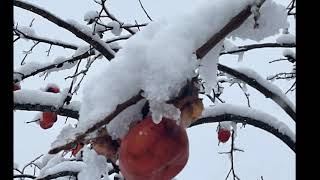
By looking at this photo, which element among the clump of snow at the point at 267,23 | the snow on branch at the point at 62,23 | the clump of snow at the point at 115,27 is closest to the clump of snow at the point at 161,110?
the clump of snow at the point at 267,23

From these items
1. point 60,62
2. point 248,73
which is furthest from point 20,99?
point 60,62

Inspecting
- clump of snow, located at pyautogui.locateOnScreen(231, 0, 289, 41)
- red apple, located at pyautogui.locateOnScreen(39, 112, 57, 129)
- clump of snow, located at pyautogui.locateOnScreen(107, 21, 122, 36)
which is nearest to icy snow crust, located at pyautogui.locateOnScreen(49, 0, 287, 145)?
clump of snow, located at pyautogui.locateOnScreen(231, 0, 289, 41)

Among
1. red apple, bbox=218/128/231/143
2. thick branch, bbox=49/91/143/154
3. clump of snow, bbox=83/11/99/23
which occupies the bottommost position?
thick branch, bbox=49/91/143/154

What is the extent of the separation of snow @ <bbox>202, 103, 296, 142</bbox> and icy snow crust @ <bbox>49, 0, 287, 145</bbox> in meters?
0.75

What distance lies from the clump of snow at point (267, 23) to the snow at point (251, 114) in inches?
29.2

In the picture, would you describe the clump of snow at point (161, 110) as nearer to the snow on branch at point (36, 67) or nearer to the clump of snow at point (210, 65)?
the clump of snow at point (210, 65)

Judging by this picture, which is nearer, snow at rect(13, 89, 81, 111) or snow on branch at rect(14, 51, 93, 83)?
snow at rect(13, 89, 81, 111)

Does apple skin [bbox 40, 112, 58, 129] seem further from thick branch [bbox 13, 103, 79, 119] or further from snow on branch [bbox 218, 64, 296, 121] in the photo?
snow on branch [bbox 218, 64, 296, 121]

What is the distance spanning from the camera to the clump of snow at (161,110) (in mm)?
468

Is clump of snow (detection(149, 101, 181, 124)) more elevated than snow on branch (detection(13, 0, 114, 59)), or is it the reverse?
snow on branch (detection(13, 0, 114, 59))

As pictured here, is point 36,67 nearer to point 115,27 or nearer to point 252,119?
point 115,27

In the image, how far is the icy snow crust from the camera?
467mm

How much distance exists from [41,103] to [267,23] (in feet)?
2.83
